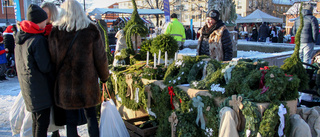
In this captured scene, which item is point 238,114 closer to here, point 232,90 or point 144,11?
point 232,90

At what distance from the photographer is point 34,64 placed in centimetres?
253

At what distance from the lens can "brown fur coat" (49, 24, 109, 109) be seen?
8.29ft

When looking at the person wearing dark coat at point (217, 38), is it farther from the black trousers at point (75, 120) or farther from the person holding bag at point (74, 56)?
the black trousers at point (75, 120)

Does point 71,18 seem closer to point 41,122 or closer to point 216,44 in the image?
point 41,122

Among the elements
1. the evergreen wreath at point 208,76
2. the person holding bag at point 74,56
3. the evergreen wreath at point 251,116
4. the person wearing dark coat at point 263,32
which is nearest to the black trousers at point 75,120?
the person holding bag at point 74,56

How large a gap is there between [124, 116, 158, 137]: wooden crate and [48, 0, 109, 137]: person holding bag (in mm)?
811

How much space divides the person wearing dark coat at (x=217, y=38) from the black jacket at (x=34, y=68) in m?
2.54

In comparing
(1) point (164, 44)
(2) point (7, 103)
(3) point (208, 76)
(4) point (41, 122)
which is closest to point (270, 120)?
(3) point (208, 76)

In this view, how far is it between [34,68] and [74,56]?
415 mm

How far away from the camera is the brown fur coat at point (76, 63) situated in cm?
253

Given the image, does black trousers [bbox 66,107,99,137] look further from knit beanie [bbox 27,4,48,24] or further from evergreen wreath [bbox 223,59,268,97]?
evergreen wreath [bbox 223,59,268,97]

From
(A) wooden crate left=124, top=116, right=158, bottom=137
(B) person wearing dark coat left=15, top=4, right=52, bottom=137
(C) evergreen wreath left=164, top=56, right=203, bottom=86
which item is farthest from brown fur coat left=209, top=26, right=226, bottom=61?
(B) person wearing dark coat left=15, top=4, right=52, bottom=137

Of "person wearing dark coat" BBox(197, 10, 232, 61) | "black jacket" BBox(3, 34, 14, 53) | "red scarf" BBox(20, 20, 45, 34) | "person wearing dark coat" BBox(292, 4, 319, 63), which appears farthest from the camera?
"black jacket" BBox(3, 34, 14, 53)

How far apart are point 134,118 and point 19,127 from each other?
1.56 meters
